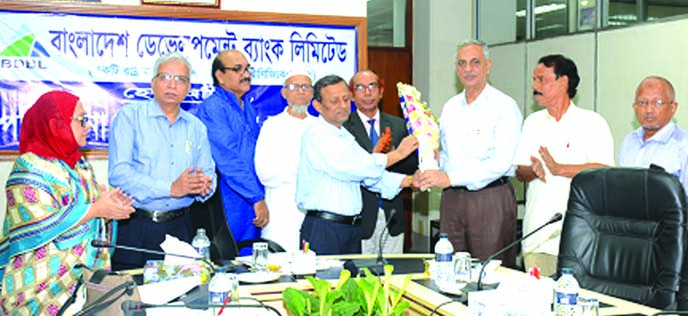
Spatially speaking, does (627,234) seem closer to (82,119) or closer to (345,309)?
(345,309)

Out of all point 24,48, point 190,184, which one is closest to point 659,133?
point 190,184

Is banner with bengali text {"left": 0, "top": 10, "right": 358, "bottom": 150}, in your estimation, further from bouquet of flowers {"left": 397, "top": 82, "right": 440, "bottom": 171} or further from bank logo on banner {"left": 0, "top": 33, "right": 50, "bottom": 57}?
bouquet of flowers {"left": 397, "top": 82, "right": 440, "bottom": 171}

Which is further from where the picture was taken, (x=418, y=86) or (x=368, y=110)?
(x=418, y=86)

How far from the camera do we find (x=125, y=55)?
4.71 m

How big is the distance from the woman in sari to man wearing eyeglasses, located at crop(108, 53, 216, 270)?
0.43 metres

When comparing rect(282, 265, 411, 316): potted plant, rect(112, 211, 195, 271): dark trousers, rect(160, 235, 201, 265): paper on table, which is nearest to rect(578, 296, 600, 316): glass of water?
rect(282, 265, 411, 316): potted plant

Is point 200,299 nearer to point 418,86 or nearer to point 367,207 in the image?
point 367,207

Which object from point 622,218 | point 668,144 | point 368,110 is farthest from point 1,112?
point 668,144

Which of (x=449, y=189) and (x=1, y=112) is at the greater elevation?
(x=1, y=112)

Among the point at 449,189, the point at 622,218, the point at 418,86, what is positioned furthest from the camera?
the point at 418,86

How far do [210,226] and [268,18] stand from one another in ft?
6.89

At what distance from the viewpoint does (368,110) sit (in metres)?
4.43

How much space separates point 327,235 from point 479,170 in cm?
96

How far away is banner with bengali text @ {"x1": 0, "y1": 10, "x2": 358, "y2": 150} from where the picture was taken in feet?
14.6
